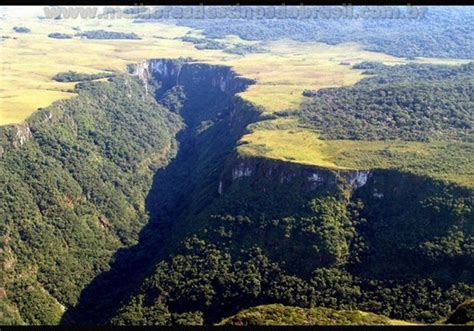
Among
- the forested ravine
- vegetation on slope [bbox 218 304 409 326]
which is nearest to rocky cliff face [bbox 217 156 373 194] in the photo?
the forested ravine

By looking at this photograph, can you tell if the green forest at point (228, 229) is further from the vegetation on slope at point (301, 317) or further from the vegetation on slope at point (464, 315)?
the vegetation on slope at point (464, 315)

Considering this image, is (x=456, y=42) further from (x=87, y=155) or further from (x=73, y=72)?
(x=87, y=155)

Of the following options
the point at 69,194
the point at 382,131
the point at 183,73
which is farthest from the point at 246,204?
the point at 183,73

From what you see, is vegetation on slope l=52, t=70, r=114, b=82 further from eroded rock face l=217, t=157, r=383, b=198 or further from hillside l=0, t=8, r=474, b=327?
eroded rock face l=217, t=157, r=383, b=198

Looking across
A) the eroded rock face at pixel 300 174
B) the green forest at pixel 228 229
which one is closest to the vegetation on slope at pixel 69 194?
the green forest at pixel 228 229

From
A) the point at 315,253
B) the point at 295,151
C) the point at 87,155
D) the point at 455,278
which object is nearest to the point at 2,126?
the point at 87,155
